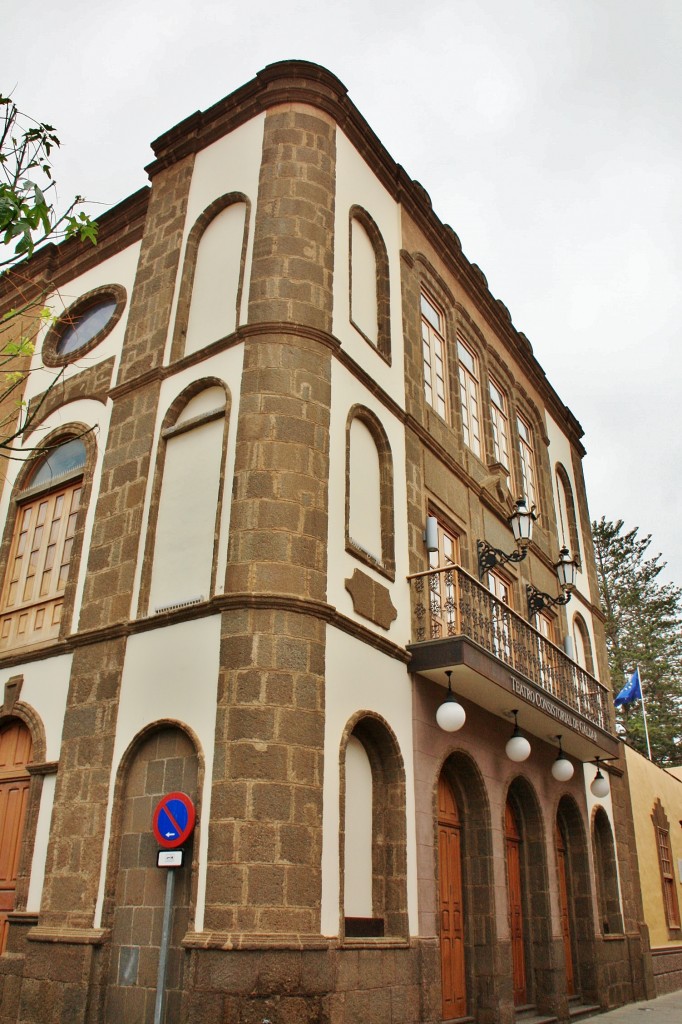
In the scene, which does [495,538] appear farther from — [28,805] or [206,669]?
[28,805]

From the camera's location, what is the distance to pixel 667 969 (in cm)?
1739

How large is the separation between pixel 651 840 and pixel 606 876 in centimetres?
340

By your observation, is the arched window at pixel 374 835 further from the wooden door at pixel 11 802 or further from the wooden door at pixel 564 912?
the wooden door at pixel 564 912

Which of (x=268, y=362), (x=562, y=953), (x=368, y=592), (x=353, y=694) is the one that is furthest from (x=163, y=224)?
(x=562, y=953)

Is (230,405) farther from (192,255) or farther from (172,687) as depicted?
(172,687)

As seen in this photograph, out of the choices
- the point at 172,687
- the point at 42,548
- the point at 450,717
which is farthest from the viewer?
the point at 42,548

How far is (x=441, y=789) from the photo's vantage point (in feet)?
36.9

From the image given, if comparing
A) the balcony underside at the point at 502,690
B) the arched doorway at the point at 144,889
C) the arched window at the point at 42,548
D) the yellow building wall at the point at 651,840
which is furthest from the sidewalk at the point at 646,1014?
the arched window at the point at 42,548

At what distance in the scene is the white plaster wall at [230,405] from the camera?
930cm

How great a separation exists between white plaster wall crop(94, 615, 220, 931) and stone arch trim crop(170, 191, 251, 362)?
383cm

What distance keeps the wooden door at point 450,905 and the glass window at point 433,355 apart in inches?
217

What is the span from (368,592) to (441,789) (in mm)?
2999

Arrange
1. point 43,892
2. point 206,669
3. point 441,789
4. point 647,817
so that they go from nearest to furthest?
1. point 206,669
2. point 43,892
3. point 441,789
4. point 647,817

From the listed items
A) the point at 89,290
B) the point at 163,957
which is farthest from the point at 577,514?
the point at 163,957
